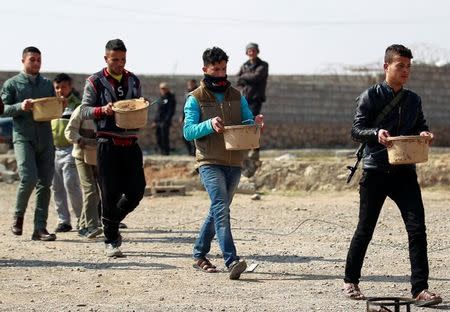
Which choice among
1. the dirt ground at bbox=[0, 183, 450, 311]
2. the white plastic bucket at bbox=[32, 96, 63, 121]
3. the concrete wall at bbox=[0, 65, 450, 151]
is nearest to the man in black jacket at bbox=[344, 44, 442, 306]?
the dirt ground at bbox=[0, 183, 450, 311]

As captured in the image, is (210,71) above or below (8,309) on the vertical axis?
above

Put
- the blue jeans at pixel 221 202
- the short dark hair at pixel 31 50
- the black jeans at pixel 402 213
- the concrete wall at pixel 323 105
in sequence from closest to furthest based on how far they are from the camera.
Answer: the black jeans at pixel 402 213 → the blue jeans at pixel 221 202 → the short dark hair at pixel 31 50 → the concrete wall at pixel 323 105

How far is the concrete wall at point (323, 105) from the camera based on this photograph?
32.9 m

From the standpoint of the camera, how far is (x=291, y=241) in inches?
541

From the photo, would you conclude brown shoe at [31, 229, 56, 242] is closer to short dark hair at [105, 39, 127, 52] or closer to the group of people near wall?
the group of people near wall

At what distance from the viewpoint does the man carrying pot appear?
1165cm

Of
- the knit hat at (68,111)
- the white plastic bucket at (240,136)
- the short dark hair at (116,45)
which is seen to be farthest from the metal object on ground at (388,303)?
the knit hat at (68,111)

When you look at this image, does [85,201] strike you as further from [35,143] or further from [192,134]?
[192,134]

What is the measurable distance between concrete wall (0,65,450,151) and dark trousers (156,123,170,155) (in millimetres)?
2206

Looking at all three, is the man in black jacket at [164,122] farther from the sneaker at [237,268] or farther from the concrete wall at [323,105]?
the sneaker at [237,268]

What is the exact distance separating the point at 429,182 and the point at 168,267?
38.7 ft

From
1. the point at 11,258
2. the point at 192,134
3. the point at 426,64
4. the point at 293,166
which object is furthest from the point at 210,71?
the point at 426,64

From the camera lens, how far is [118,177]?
11.7 m

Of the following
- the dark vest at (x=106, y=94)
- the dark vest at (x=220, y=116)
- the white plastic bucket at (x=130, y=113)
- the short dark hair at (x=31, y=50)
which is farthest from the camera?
the short dark hair at (x=31, y=50)
